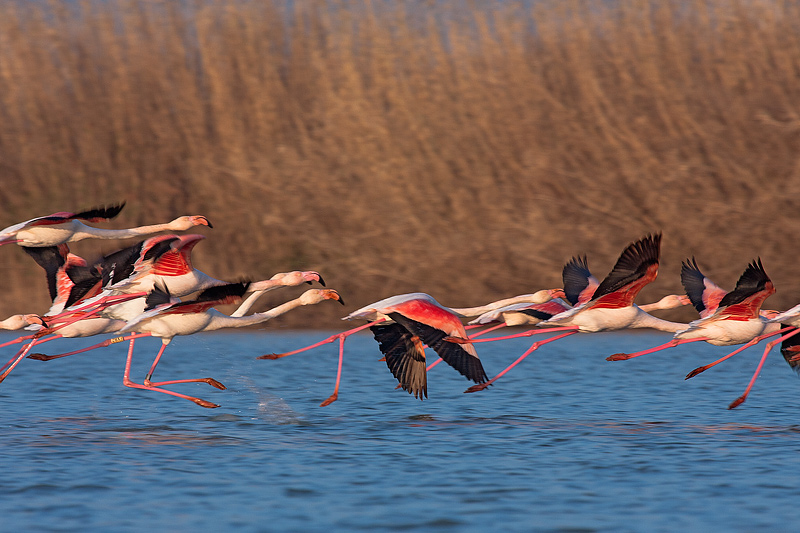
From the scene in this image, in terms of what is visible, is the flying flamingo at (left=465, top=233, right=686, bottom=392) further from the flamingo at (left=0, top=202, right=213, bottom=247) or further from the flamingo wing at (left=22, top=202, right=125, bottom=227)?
the flamingo wing at (left=22, top=202, right=125, bottom=227)

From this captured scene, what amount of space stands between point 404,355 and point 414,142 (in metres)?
8.49

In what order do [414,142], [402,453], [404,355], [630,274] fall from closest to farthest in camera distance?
[402,453] < [630,274] < [404,355] < [414,142]

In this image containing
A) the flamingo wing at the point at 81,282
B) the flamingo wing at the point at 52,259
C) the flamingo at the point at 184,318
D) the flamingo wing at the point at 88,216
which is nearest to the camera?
the flamingo wing at the point at 88,216

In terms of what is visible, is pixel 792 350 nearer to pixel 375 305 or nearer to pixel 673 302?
pixel 673 302

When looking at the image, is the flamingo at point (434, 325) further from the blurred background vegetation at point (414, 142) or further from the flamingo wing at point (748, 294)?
the blurred background vegetation at point (414, 142)

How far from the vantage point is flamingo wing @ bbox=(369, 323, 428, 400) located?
35.5ft

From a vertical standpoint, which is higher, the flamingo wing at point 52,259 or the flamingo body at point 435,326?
the flamingo wing at point 52,259

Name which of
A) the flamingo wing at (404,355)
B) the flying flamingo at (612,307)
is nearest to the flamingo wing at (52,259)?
the flamingo wing at (404,355)

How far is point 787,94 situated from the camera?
19188mm

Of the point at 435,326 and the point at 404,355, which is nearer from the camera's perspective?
the point at 435,326

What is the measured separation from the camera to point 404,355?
11.0 metres

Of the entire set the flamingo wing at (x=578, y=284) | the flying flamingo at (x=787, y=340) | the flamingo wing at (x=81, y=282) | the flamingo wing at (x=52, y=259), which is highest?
the flamingo wing at (x=52, y=259)

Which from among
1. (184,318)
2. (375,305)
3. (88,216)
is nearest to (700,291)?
(375,305)

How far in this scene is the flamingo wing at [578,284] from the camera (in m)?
11.3
